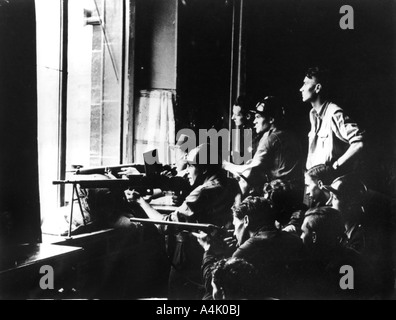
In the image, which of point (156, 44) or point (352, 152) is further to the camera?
point (156, 44)

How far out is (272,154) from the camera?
2.89 metres

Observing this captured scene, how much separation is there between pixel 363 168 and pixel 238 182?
0.90m

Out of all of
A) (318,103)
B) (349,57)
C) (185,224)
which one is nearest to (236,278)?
(185,224)

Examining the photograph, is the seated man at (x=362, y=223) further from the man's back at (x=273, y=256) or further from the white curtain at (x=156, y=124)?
the white curtain at (x=156, y=124)

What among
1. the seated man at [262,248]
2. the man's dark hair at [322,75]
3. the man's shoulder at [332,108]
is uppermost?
the man's dark hair at [322,75]

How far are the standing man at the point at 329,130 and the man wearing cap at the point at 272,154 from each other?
0.52ft

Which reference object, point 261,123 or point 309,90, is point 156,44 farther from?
point 309,90

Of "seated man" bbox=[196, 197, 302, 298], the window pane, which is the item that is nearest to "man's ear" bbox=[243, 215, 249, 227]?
"seated man" bbox=[196, 197, 302, 298]

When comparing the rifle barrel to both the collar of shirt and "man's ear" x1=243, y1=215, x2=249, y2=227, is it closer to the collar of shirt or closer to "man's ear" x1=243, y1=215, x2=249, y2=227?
"man's ear" x1=243, y1=215, x2=249, y2=227

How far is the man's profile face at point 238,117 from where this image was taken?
2.91 meters

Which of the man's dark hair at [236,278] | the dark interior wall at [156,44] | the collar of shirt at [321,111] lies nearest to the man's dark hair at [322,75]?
the collar of shirt at [321,111]

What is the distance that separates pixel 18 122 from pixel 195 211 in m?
1.34
